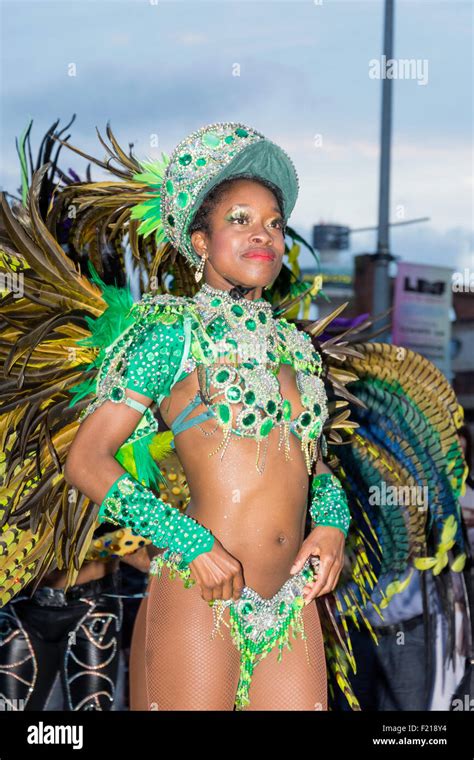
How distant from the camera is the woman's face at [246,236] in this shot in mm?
2924

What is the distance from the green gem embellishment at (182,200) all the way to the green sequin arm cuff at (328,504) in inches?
33.2

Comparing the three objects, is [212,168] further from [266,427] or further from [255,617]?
[255,617]

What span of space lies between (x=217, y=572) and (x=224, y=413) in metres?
0.42

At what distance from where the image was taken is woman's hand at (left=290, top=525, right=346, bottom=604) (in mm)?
2922

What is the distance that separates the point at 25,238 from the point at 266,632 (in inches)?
56.7

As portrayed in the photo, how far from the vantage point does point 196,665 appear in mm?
2770

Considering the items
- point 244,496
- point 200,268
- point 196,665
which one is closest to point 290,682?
point 196,665

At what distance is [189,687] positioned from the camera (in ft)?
9.06

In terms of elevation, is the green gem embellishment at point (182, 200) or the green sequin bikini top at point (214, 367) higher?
the green gem embellishment at point (182, 200)

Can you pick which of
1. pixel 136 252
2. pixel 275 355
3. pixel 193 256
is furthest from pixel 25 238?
pixel 275 355
